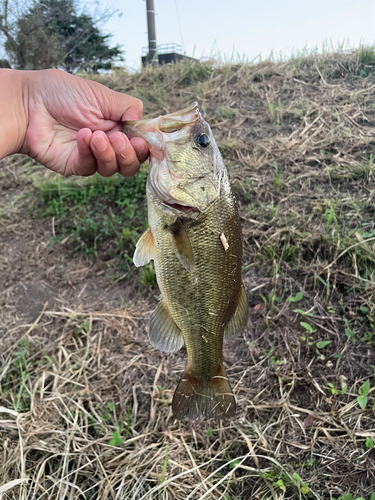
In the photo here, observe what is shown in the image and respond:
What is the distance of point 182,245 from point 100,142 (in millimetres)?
572

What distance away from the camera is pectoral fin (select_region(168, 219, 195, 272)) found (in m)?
1.45

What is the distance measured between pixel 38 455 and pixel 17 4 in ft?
23.9

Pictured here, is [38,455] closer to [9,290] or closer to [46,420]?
[46,420]

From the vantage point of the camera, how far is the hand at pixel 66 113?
70.1 inches

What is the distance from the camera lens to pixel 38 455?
224 centimetres

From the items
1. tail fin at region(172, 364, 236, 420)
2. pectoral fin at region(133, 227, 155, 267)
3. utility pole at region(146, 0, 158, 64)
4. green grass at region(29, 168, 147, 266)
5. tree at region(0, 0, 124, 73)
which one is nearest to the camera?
pectoral fin at region(133, 227, 155, 267)

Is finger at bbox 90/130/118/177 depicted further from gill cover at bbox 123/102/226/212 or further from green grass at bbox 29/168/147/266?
green grass at bbox 29/168/147/266

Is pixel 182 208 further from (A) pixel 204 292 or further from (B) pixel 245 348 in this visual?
(B) pixel 245 348

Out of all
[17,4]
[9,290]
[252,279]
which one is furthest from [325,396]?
[17,4]

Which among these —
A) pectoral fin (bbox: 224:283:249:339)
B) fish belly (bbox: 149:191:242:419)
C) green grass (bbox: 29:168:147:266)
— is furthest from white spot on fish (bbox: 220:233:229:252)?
green grass (bbox: 29:168:147:266)

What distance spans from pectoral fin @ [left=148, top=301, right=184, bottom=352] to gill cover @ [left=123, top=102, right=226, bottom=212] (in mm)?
556

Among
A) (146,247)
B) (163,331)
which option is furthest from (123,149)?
(163,331)

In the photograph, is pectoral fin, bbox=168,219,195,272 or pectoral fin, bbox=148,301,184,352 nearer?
pectoral fin, bbox=168,219,195,272

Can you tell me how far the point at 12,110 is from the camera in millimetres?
1751
